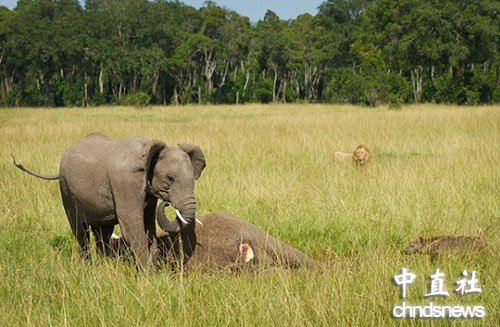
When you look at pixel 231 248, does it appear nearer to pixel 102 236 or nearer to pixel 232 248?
pixel 232 248

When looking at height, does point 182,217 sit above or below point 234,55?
below

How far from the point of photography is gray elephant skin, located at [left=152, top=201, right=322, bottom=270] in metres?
4.04

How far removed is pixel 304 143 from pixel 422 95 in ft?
99.0

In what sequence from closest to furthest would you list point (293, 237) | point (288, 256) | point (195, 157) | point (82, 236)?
point (288, 256)
point (195, 157)
point (82, 236)
point (293, 237)

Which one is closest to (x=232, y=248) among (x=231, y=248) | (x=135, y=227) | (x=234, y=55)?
(x=231, y=248)

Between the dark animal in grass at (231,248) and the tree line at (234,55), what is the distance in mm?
28080

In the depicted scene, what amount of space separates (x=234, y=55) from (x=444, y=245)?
50.4 m

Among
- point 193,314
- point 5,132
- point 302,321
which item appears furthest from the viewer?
point 5,132

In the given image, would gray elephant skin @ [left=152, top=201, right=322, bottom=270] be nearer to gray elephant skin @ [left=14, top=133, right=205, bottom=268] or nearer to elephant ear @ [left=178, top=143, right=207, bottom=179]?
gray elephant skin @ [left=14, top=133, right=205, bottom=268]

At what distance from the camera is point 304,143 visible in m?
11.6

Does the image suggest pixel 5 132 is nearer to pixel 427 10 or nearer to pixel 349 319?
pixel 349 319

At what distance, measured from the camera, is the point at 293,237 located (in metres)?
5.30

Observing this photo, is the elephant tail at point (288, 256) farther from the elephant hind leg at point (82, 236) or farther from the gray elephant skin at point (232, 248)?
the elephant hind leg at point (82, 236)

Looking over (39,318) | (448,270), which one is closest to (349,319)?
(448,270)
